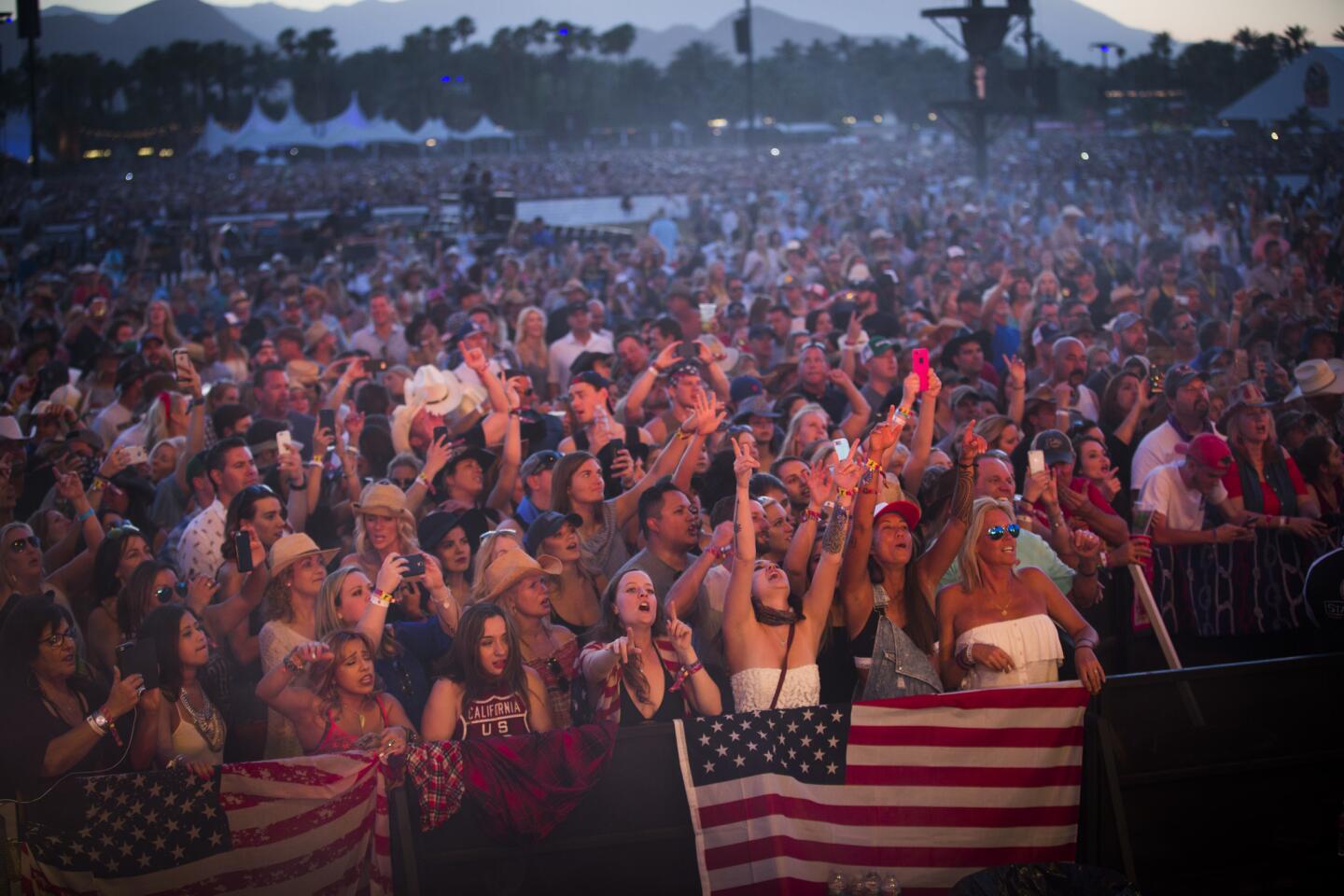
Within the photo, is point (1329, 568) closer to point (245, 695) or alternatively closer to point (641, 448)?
point (641, 448)

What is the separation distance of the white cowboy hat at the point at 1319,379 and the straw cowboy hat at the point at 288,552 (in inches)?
235

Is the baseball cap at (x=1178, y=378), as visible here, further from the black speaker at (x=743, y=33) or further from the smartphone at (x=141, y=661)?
the black speaker at (x=743, y=33)

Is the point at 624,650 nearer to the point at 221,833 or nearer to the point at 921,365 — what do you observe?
the point at 221,833

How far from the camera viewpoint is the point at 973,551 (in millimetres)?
5328

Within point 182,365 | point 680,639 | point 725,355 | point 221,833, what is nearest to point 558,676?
point 680,639

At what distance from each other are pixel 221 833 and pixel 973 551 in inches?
115

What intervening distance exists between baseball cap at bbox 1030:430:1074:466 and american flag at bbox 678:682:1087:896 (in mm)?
2079

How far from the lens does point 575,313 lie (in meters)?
11.1

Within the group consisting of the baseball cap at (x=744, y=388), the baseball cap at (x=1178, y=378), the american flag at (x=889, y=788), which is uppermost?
the baseball cap at (x=1178, y=378)

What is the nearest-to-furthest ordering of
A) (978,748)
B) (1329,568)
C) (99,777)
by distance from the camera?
(99,777) < (978,748) < (1329,568)

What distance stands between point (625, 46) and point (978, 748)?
121597mm

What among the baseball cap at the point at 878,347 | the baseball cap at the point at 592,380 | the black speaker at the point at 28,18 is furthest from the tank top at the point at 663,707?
the black speaker at the point at 28,18

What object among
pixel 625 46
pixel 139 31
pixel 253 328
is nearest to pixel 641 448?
pixel 253 328

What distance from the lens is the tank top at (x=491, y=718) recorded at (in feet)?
16.1
